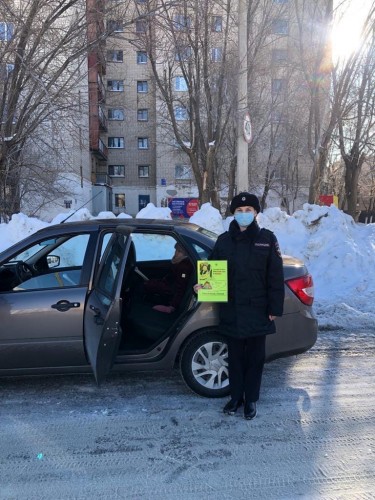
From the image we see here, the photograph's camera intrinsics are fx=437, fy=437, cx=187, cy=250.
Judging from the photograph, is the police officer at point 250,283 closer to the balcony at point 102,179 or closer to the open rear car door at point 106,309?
the open rear car door at point 106,309

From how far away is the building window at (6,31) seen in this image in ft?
32.4

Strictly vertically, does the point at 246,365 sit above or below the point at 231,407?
above

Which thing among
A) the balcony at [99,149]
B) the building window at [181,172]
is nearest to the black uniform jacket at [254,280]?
the balcony at [99,149]

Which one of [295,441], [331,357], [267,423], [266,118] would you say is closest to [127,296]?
[267,423]

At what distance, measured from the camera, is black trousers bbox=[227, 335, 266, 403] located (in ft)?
11.5

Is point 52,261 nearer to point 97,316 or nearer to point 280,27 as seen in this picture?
point 97,316

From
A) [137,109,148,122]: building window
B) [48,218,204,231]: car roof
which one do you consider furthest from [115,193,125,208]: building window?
[48,218,204,231]: car roof

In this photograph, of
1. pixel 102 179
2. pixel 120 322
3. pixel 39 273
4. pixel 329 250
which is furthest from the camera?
pixel 102 179

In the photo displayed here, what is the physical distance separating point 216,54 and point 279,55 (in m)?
3.97

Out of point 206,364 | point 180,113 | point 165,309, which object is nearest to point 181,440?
point 206,364

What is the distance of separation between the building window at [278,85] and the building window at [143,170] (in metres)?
23.9

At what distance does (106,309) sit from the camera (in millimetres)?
3439

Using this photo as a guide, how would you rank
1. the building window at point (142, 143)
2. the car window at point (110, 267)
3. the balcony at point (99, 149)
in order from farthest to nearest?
the building window at point (142, 143) < the balcony at point (99, 149) < the car window at point (110, 267)

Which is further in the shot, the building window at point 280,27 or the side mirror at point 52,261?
the building window at point 280,27
